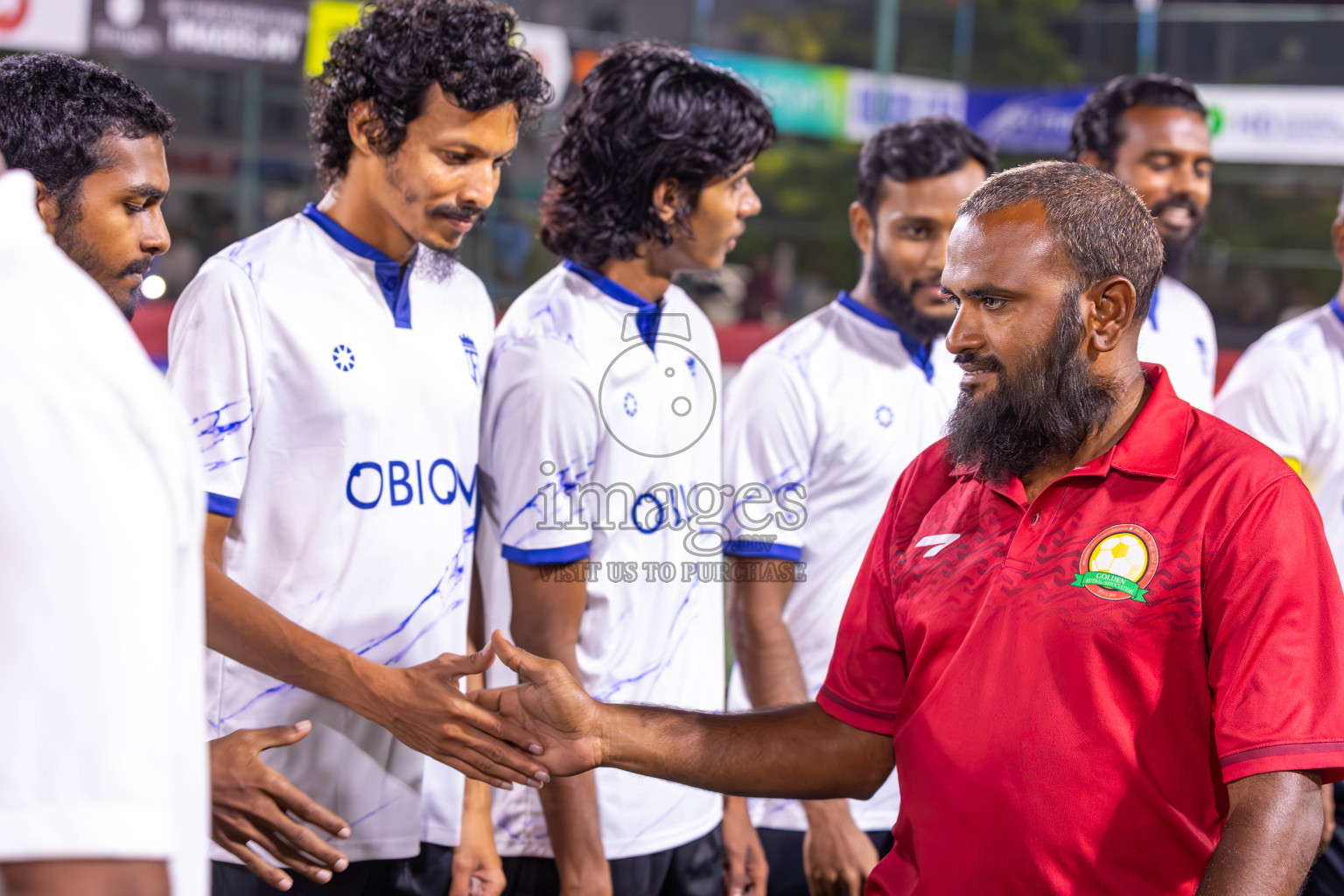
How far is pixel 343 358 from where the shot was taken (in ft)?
6.66

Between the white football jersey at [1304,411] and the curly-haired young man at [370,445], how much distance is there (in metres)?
1.89

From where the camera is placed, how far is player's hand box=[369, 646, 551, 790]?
1928 millimetres

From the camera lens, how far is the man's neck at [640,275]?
2465mm

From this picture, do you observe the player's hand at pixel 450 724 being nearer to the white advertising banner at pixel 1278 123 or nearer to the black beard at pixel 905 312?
the black beard at pixel 905 312

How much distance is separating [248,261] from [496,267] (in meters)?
9.36

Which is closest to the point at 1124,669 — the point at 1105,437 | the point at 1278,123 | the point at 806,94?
the point at 1105,437

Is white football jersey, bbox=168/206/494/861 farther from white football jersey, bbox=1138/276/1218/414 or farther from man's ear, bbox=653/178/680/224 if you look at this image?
white football jersey, bbox=1138/276/1218/414

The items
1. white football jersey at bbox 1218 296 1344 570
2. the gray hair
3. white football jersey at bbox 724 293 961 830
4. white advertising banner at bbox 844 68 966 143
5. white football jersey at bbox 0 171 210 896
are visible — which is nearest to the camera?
white football jersey at bbox 0 171 210 896

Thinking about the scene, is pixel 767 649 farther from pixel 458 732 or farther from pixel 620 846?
pixel 458 732

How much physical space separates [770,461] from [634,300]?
1.50 ft

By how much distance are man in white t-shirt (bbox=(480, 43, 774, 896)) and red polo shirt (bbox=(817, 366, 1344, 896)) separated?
71 cm

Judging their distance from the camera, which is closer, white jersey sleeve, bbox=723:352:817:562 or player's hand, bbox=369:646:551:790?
player's hand, bbox=369:646:551:790

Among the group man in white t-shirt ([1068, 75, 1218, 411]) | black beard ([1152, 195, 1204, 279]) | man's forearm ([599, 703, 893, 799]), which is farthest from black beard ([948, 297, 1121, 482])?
black beard ([1152, 195, 1204, 279])

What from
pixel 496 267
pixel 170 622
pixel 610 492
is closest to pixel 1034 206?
pixel 610 492
